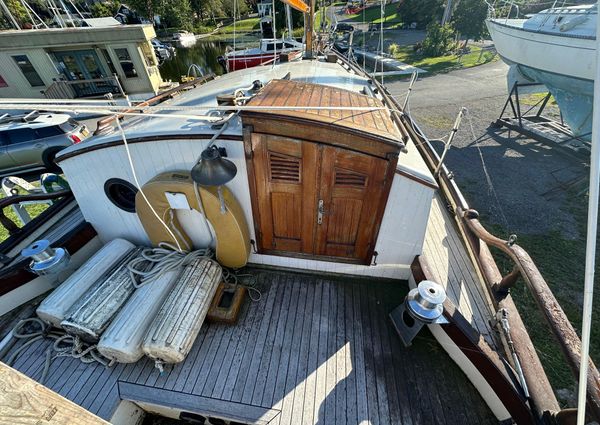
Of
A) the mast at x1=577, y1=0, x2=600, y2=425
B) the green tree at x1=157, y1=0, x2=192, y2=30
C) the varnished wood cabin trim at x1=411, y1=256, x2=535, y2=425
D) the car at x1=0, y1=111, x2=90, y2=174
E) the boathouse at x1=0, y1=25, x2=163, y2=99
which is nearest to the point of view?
the mast at x1=577, y1=0, x2=600, y2=425

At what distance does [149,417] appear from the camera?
2.95m

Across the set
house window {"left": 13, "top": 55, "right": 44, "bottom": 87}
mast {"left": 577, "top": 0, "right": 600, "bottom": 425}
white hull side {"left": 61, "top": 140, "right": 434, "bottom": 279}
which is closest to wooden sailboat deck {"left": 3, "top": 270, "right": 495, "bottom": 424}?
white hull side {"left": 61, "top": 140, "right": 434, "bottom": 279}

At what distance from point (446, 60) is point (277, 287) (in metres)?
23.3

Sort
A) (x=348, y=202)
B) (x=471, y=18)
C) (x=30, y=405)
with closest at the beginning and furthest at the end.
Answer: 1. (x=30, y=405)
2. (x=348, y=202)
3. (x=471, y=18)

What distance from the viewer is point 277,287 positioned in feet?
12.2

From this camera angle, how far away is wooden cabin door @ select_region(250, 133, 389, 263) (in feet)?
8.86

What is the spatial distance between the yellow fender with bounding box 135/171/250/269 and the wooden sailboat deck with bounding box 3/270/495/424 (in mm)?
876

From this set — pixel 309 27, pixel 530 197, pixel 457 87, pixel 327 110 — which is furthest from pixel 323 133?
pixel 457 87

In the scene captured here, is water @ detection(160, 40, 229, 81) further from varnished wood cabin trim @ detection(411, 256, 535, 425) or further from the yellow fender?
varnished wood cabin trim @ detection(411, 256, 535, 425)

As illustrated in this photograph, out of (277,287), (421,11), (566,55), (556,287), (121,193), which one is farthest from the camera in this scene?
(421,11)

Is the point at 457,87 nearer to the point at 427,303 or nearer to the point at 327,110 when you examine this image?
the point at 327,110

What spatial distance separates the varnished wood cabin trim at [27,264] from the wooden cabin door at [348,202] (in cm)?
343

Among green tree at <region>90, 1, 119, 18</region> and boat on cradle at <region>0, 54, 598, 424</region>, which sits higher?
green tree at <region>90, 1, 119, 18</region>

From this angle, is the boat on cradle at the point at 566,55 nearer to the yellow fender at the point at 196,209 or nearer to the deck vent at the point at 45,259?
the yellow fender at the point at 196,209
